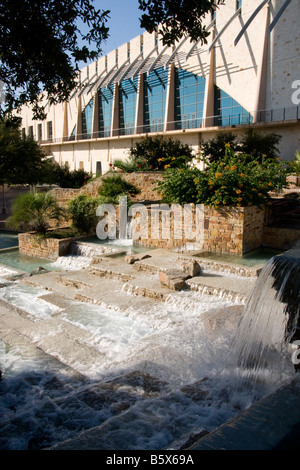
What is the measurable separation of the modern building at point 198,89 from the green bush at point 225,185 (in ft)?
29.0

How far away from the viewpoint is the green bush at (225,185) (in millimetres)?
9602

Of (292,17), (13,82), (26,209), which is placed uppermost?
(292,17)

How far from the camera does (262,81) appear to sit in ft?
72.6

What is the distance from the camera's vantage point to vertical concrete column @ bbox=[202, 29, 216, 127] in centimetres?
2511

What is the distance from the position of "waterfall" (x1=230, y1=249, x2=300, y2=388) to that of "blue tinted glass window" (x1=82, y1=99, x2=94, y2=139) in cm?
3555

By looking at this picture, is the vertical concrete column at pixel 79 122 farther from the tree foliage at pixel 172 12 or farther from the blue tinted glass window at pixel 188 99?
the tree foliage at pixel 172 12

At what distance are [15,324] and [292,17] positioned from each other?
2169cm

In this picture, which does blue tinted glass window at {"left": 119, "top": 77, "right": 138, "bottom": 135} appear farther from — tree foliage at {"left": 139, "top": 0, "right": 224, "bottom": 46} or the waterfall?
the waterfall

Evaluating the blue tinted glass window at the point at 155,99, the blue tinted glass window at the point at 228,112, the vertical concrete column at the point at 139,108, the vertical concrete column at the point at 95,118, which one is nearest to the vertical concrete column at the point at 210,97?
the blue tinted glass window at the point at 228,112

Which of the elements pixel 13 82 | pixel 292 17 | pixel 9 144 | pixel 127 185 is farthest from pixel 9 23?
pixel 292 17

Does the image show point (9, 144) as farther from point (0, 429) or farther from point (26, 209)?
point (0, 429)

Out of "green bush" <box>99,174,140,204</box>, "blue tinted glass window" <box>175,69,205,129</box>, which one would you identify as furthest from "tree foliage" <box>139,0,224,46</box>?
"blue tinted glass window" <box>175,69,205,129</box>

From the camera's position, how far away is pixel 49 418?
347cm
